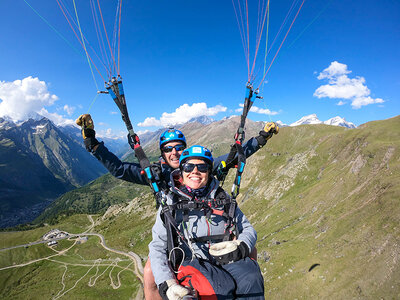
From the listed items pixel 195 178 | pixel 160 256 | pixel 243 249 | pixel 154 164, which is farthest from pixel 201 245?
pixel 154 164

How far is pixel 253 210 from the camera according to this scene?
279 ft

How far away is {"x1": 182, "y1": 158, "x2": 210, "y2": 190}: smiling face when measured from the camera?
661 centimetres

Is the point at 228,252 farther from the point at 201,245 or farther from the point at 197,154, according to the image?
the point at 197,154

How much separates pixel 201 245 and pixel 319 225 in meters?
40.4

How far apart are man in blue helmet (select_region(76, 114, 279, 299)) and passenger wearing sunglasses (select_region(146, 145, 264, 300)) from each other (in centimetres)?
60

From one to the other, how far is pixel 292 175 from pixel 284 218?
1473 inches

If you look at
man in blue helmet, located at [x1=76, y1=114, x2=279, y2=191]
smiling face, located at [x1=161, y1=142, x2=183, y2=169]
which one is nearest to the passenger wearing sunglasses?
man in blue helmet, located at [x1=76, y1=114, x2=279, y2=191]

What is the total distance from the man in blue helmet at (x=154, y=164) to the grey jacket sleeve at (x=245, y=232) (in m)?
2.91

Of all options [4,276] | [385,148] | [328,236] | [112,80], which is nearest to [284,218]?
[328,236]

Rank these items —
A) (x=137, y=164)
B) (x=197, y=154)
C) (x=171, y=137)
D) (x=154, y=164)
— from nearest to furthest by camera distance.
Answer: (x=197, y=154) < (x=154, y=164) < (x=137, y=164) < (x=171, y=137)

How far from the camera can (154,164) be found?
7477 millimetres

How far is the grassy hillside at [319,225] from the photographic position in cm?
2209

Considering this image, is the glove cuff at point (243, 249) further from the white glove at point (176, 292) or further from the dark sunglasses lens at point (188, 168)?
the dark sunglasses lens at point (188, 168)

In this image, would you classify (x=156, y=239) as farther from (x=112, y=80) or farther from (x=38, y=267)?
(x=38, y=267)
